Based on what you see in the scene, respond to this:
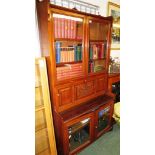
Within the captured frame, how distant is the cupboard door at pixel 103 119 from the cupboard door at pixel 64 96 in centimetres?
52

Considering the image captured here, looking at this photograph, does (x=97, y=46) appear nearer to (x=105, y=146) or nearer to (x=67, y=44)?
(x=67, y=44)

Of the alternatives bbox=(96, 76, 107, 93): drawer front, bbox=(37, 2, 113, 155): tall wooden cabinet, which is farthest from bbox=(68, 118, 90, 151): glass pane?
bbox=(96, 76, 107, 93): drawer front

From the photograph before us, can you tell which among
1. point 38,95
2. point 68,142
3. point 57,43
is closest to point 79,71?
point 57,43

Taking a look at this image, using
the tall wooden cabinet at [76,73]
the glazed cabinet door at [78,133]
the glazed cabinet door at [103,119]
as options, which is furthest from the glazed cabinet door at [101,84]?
the glazed cabinet door at [78,133]

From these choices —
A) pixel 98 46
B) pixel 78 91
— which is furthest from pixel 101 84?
pixel 98 46

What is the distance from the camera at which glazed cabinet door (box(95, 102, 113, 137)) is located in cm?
202

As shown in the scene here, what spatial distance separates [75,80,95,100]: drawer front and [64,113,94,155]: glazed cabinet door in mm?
317

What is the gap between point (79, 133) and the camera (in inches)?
76.9

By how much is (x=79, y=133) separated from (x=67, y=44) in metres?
1.35

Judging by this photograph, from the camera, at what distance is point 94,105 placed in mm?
1965

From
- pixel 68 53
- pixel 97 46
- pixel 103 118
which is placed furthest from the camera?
pixel 103 118

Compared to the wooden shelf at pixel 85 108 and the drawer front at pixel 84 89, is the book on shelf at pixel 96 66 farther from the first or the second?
the wooden shelf at pixel 85 108

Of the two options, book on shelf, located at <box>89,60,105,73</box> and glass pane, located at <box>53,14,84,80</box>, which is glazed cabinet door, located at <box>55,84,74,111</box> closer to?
glass pane, located at <box>53,14,84,80</box>
